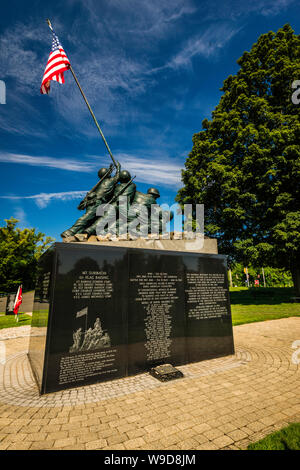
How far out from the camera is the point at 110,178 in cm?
1013

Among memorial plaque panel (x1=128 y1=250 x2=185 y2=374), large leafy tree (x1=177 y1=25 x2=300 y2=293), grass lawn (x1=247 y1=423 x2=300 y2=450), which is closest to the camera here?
grass lawn (x1=247 y1=423 x2=300 y2=450)

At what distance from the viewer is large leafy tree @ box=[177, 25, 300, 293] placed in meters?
15.2

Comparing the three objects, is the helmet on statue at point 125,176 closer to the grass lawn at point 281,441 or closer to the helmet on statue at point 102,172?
the helmet on statue at point 102,172

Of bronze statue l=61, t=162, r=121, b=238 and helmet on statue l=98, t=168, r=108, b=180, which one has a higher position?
helmet on statue l=98, t=168, r=108, b=180

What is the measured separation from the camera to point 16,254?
31047mm

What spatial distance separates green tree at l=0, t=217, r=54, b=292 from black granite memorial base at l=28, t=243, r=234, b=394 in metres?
27.5

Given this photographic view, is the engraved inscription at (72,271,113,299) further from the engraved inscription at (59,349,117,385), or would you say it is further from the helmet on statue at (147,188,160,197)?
the helmet on statue at (147,188,160,197)

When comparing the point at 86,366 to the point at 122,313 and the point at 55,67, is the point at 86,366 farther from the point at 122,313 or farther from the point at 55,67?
the point at 55,67

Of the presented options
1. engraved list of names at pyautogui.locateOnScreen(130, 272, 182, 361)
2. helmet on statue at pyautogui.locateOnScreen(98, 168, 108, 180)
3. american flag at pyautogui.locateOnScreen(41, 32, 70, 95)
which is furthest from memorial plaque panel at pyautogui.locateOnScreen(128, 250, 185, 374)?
american flag at pyautogui.locateOnScreen(41, 32, 70, 95)

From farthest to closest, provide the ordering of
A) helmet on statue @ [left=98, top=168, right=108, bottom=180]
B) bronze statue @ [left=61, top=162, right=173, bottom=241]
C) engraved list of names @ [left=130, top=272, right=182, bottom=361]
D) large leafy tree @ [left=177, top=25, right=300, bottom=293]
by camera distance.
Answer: large leafy tree @ [left=177, top=25, right=300, bottom=293] < helmet on statue @ [left=98, top=168, right=108, bottom=180] < bronze statue @ [left=61, top=162, right=173, bottom=241] < engraved list of names @ [left=130, top=272, right=182, bottom=361]

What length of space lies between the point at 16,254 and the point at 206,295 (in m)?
31.5

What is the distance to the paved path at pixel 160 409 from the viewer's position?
9.29ft

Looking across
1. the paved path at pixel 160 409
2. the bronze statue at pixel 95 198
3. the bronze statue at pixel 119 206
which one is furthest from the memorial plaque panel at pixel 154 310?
the bronze statue at pixel 95 198

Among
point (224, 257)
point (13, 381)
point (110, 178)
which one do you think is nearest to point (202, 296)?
point (224, 257)
